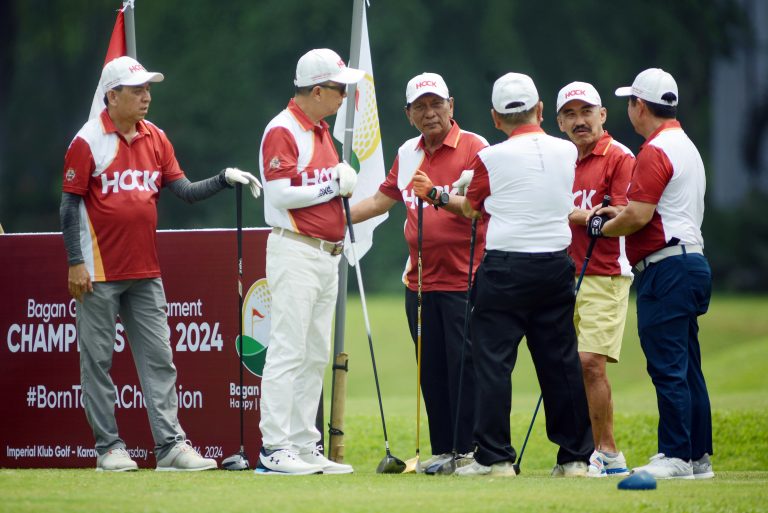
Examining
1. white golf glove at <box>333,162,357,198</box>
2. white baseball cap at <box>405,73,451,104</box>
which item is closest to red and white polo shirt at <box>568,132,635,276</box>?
white baseball cap at <box>405,73,451,104</box>

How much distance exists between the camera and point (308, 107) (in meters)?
7.90

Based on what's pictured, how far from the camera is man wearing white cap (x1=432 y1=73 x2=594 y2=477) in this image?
739 cm

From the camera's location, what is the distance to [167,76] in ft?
119

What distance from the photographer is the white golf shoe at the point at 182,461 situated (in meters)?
8.16

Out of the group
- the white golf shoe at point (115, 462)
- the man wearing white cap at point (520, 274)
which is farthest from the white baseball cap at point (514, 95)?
the white golf shoe at point (115, 462)

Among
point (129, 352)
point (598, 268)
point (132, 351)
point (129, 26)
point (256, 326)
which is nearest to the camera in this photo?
point (132, 351)

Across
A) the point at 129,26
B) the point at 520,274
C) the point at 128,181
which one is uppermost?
the point at 129,26

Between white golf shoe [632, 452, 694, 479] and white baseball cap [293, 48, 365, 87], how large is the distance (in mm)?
2762

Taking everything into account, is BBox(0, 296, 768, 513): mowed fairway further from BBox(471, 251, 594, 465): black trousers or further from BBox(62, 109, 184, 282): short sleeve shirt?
BBox(62, 109, 184, 282): short sleeve shirt

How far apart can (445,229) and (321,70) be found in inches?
48.9

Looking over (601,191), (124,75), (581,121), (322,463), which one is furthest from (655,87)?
(124,75)

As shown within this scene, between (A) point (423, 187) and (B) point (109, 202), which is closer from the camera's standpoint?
(A) point (423, 187)

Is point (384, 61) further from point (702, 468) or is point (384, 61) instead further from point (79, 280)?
point (702, 468)

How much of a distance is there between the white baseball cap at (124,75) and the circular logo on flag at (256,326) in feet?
4.94
